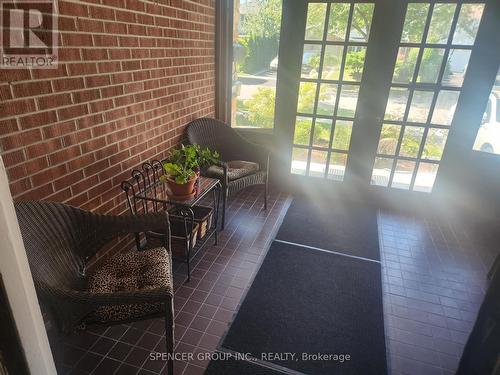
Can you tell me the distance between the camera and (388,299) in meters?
2.12

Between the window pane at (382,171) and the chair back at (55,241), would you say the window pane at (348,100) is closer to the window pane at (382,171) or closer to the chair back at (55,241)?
the window pane at (382,171)

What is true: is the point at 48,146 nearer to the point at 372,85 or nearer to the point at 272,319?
the point at 272,319

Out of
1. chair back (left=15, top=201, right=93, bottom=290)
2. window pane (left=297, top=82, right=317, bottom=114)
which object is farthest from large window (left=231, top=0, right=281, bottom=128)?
chair back (left=15, top=201, right=93, bottom=290)

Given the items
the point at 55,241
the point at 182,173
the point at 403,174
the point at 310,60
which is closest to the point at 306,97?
the point at 310,60

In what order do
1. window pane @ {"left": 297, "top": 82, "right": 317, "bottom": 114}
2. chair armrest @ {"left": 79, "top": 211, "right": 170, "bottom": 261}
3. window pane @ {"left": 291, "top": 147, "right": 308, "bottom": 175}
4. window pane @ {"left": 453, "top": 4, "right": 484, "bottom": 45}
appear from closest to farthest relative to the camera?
chair armrest @ {"left": 79, "top": 211, "right": 170, "bottom": 261}
window pane @ {"left": 453, "top": 4, "right": 484, "bottom": 45}
window pane @ {"left": 297, "top": 82, "right": 317, "bottom": 114}
window pane @ {"left": 291, "top": 147, "right": 308, "bottom": 175}

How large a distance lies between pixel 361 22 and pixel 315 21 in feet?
1.41

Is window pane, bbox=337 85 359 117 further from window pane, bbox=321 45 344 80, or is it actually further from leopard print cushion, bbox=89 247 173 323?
leopard print cushion, bbox=89 247 173 323

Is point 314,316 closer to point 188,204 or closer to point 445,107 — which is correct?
point 188,204

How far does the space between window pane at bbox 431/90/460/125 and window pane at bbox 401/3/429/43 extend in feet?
1.83

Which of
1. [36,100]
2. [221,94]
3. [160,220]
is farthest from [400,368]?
[221,94]

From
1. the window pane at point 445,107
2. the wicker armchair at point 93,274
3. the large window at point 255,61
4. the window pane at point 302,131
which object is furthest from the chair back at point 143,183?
the window pane at point 445,107

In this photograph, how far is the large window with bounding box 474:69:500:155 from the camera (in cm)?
276

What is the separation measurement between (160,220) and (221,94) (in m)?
2.27

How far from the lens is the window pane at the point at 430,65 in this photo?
2865 mm
